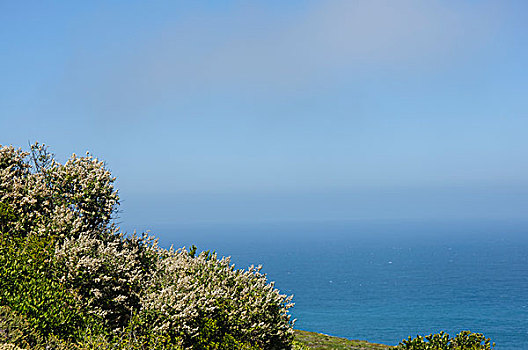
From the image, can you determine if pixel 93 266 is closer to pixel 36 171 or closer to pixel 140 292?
pixel 140 292

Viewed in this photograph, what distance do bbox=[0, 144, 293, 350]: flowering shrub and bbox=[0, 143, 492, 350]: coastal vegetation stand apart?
0.18ft

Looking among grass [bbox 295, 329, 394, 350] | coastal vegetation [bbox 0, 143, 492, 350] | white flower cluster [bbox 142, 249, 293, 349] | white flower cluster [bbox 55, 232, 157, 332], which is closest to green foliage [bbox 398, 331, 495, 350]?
coastal vegetation [bbox 0, 143, 492, 350]

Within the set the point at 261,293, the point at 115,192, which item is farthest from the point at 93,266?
the point at 261,293

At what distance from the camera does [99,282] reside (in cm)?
2308

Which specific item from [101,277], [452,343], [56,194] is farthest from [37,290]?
[452,343]

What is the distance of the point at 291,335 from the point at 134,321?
9.33 meters

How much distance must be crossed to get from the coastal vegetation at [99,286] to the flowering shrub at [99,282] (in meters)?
0.05

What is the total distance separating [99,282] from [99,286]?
0.22 meters

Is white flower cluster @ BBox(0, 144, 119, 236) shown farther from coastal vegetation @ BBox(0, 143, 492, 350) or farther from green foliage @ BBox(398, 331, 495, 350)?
green foliage @ BBox(398, 331, 495, 350)

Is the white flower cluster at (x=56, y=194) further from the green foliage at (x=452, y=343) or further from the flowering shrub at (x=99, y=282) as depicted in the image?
the green foliage at (x=452, y=343)

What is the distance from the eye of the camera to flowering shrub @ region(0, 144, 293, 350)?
65.6 feet

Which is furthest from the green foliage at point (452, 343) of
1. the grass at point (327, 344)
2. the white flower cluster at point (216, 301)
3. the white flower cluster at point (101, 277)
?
the grass at point (327, 344)

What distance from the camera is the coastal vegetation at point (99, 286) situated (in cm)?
1959

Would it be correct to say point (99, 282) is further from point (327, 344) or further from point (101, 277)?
point (327, 344)
